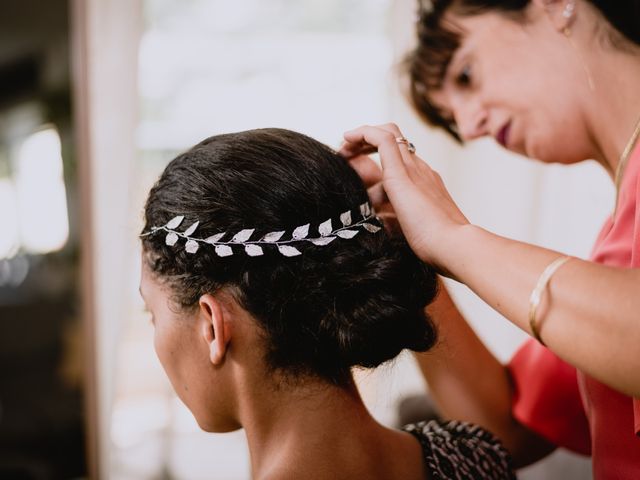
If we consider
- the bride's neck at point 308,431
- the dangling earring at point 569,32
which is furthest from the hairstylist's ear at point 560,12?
the bride's neck at point 308,431

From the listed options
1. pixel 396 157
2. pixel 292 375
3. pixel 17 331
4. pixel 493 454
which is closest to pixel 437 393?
pixel 493 454

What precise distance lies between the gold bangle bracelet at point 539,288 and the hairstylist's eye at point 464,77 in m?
0.63

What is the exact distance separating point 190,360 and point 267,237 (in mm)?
240

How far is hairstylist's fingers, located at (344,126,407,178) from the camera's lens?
801 millimetres

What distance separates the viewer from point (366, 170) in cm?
94

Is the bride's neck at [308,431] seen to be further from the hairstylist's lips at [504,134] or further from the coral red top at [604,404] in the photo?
the hairstylist's lips at [504,134]

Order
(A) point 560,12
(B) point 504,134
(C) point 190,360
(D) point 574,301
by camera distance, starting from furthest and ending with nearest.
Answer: (B) point 504,134 < (A) point 560,12 < (C) point 190,360 < (D) point 574,301

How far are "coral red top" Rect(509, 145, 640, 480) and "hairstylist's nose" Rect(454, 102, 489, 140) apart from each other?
0.31 meters

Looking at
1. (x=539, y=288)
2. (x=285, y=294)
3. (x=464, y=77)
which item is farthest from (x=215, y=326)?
(x=464, y=77)

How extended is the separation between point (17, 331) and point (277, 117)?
1566 mm

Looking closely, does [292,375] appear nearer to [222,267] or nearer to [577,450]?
[222,267]

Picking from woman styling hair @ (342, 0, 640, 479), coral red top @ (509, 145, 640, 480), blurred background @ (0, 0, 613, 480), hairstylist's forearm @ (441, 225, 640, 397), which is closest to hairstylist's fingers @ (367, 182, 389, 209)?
woman styling hair @ (342, 0, 640, 479)

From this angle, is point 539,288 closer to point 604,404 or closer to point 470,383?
point 604,404

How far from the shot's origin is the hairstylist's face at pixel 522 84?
1.02m
